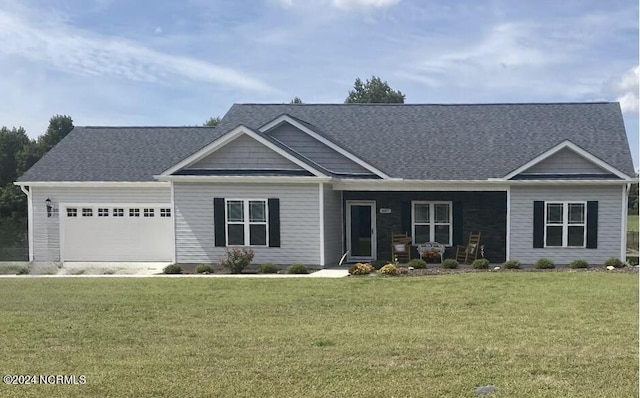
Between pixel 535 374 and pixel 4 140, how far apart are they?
127 feet

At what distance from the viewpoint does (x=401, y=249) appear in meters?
19.0

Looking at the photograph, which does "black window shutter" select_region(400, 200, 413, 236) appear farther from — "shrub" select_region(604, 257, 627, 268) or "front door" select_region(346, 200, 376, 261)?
"shrub" select_region(604, 257, 627, 268)

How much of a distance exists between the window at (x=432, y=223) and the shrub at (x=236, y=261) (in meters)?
5.96

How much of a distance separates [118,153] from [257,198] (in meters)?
Answer: 7.35

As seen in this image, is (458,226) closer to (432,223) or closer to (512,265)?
(432,223)

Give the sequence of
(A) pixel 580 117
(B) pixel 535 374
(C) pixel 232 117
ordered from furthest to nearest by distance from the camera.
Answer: (C) pixel 232 117
(A) pixel 580 117
(B) pixel 535 374

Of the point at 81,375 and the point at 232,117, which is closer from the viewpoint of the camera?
the point at 81,375

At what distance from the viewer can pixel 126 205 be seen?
2062cm

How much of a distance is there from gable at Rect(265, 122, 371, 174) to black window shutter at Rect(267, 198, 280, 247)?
8.14 ft

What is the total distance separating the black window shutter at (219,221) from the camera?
18.4 metres

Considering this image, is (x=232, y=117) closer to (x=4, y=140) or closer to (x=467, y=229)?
(x=467, y=229)

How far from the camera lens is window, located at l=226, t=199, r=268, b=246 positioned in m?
18.4

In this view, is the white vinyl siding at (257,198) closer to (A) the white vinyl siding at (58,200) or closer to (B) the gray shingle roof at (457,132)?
(A) the white vinyl siding at (58,200)

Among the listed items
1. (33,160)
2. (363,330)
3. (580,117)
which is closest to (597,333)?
(363,330)
